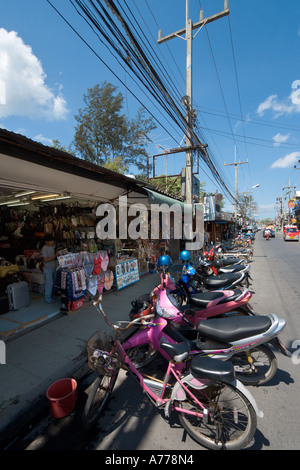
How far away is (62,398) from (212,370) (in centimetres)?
170

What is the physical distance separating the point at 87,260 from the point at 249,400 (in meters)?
4.47

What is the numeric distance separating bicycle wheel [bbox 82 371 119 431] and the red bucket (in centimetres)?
30

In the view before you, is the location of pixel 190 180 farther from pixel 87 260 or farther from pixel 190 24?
pixel 190 24

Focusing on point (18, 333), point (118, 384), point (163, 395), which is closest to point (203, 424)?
point (163, 395)

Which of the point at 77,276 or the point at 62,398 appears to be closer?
the point at 62,398

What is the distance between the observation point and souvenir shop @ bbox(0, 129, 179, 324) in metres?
3.56

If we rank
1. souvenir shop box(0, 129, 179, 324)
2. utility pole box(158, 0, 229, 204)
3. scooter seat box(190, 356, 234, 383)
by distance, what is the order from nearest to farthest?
scooter seat box(190, 356, 234, 383) < souvenir shop box(0, 129, 179, 324) < utility pole box(158, 0, 229, 204)

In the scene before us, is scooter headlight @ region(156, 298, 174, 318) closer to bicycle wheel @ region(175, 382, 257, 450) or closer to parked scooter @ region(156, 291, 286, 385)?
parked scooter @ region(156, 291, 286, 385)

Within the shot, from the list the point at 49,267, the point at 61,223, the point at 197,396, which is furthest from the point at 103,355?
the point at 61,223

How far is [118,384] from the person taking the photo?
2.84m

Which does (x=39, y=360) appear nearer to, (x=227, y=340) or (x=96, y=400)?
Answer: (x=96, y=400)

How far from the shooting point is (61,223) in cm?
666

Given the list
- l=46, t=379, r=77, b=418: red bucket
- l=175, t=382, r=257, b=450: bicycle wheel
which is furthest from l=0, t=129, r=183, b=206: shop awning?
l=175, t=382, r=257, b=450: bicycle wheel

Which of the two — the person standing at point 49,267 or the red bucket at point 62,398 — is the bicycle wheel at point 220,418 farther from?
the person standing at point 49,267
